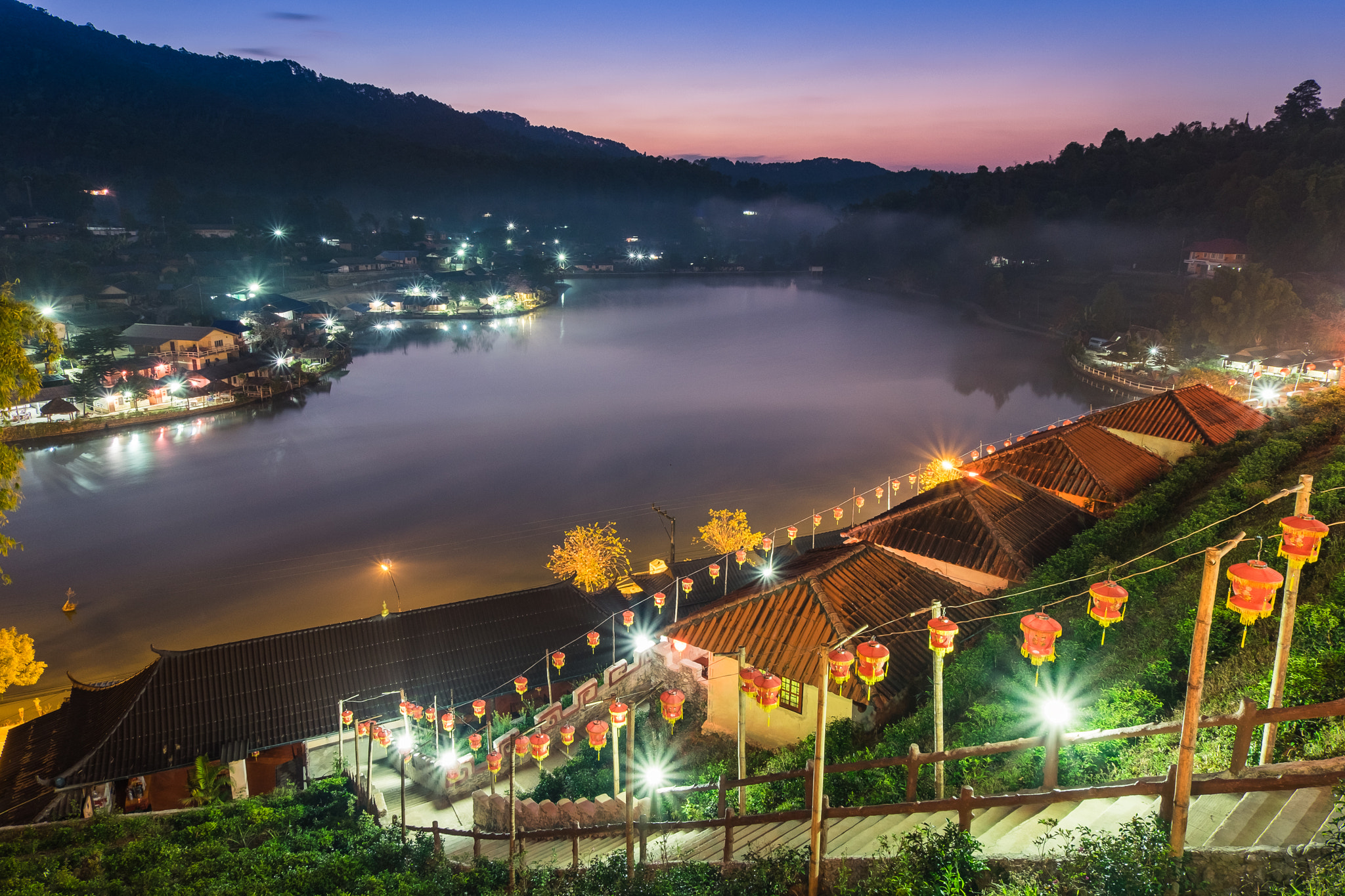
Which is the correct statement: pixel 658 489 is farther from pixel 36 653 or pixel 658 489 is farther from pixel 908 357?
pixel 908 357

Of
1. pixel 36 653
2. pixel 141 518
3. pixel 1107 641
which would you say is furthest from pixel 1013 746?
pixel 141 518

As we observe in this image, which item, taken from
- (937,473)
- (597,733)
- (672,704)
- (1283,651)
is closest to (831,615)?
(672,704)

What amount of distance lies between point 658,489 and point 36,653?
12454mm

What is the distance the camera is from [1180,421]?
47.6ft

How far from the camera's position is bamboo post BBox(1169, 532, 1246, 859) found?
137 inches

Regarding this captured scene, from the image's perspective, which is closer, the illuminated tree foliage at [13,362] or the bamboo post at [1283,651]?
the bamboo post at [1283,651]

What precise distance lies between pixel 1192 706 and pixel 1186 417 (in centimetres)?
1307

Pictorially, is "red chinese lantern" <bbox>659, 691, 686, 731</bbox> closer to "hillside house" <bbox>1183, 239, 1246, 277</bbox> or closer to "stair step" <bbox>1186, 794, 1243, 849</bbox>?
"stair step" <bbox>1186, 794, 1243, 849</bbox>

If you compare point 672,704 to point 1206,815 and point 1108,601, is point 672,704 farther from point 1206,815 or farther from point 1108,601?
point 1206,815

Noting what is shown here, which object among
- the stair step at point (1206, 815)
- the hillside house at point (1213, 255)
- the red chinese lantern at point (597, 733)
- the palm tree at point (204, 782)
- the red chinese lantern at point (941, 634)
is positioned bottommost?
the palm tree at point (204, 782)

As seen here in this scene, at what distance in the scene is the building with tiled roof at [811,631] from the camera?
8.16 metres

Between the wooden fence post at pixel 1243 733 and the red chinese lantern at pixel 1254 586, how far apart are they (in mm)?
587

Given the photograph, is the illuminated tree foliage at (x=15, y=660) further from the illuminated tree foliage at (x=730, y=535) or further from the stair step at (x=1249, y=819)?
the illuminated tree foliage at (x=730, y=535)

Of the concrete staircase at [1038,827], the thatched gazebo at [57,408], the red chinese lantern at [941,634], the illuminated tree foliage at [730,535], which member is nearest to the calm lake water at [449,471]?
the illuminated tree foliage at [730,535]
